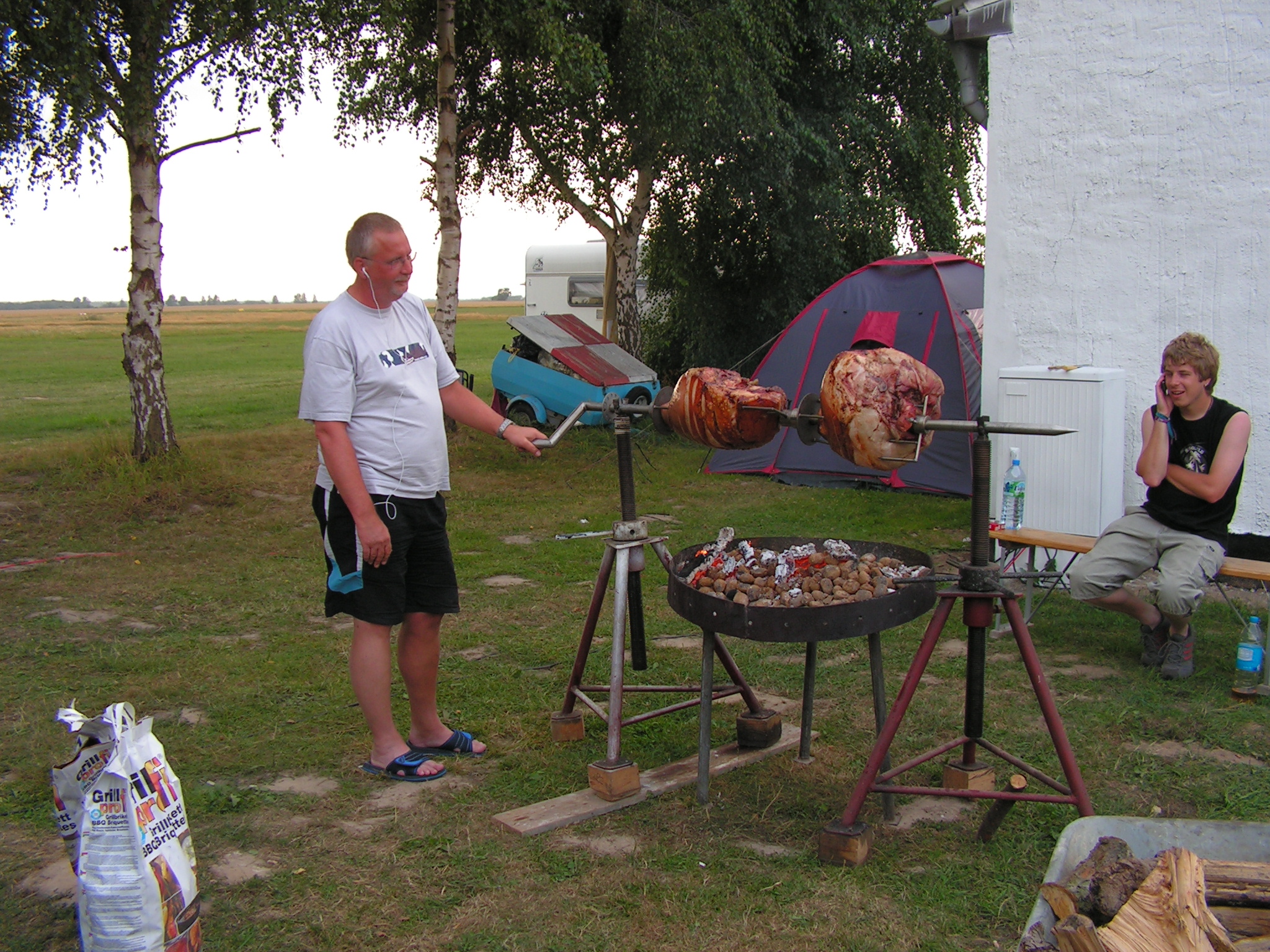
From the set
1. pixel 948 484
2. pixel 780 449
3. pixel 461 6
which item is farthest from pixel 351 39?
pixel 948 484

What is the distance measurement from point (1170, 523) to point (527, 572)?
4.02 m

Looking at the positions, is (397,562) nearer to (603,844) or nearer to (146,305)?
(603,844)

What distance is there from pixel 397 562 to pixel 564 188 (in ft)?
38.3

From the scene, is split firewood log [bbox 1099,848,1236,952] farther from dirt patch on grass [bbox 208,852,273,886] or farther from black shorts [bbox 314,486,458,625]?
black shorts [bbox 314,486,458,625]

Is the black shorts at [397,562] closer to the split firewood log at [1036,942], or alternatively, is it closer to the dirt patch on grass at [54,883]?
the dirt patch on grass at [54,883]

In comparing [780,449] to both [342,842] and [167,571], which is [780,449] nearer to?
[167,571]

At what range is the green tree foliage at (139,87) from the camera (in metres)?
8.31

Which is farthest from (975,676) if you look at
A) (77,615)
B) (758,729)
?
(77,615)

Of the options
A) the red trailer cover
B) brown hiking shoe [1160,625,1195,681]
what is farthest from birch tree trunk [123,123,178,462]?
brown hiking shoe [1160,625,1195,681]

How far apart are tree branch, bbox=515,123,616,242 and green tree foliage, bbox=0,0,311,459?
14.3ft

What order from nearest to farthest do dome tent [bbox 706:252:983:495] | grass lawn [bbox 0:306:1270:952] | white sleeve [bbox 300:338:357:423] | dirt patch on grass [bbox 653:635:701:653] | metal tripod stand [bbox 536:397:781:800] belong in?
grass lawn [bbox 0:306:1270:952] → white sleeve [bbox 300:338:357:423] → metal tripod stand [bbox 536:397:781:800] → dirt patch on grass [bbox 653:635:701:653] → dome tent [bbox 706:252:983:495]

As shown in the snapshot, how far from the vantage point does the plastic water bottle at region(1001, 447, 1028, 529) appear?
20.5 ft

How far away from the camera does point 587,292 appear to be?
65.9 feet

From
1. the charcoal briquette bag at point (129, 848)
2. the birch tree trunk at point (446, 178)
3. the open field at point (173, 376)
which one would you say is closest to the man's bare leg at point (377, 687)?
the charcoal briquette bag at point (129, 848)
